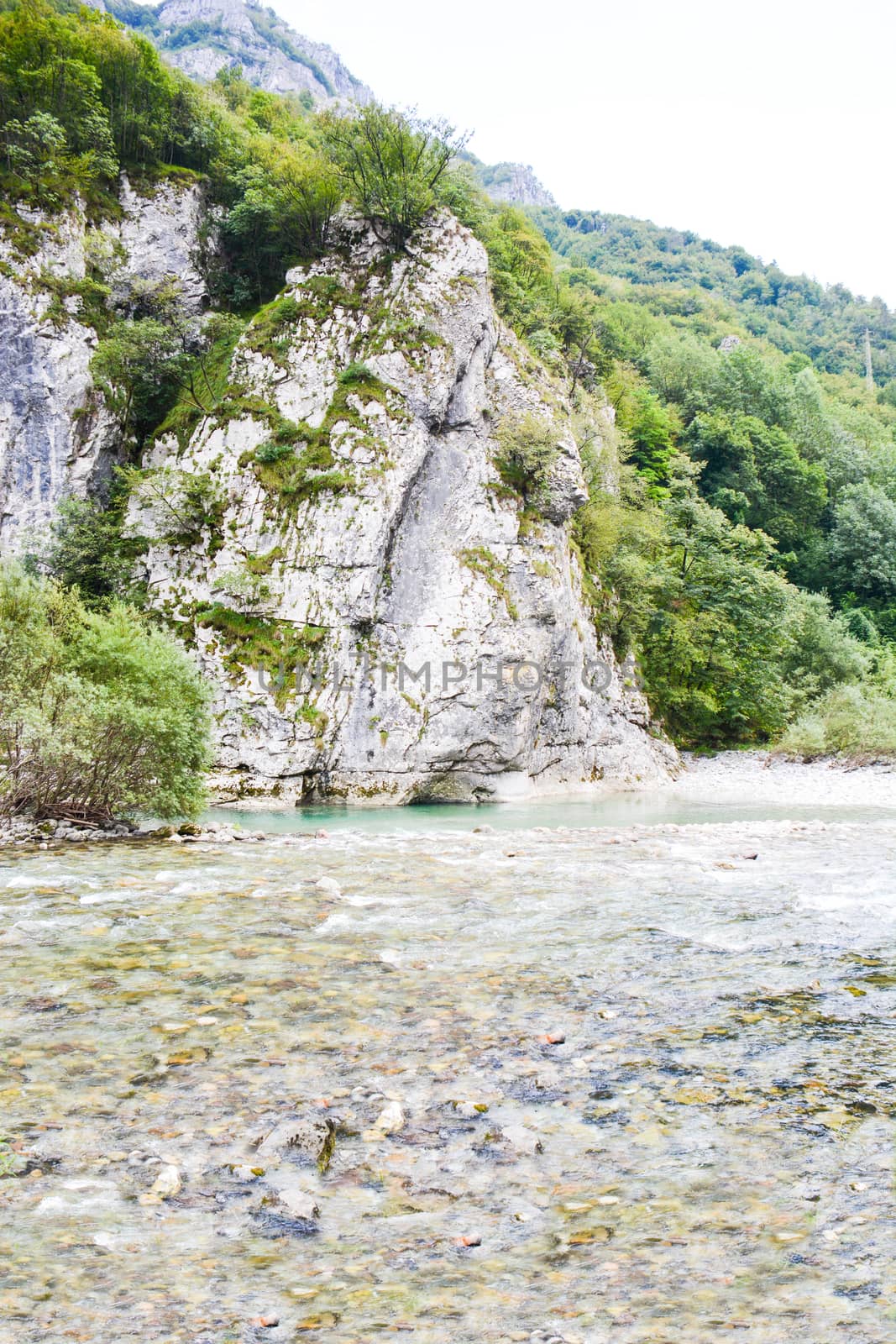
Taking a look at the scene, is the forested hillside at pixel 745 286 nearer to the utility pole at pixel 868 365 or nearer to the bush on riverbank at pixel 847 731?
the utility pole at pixel 868 365

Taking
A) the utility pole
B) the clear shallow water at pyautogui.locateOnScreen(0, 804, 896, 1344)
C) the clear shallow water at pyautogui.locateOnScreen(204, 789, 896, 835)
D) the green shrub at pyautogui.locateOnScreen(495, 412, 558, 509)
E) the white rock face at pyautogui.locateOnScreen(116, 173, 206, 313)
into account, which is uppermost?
the utility pole

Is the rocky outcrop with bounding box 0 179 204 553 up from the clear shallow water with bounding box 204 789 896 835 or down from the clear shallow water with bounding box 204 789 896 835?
up

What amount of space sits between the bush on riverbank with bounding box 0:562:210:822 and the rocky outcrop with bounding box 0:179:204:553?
1391 cm

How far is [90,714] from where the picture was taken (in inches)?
614

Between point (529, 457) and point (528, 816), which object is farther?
point (529, 457)

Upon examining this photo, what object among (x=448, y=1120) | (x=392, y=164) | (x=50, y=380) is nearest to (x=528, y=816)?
(x=448, y=1120)

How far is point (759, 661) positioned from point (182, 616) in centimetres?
2944

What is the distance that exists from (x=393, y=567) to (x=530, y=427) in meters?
9.17

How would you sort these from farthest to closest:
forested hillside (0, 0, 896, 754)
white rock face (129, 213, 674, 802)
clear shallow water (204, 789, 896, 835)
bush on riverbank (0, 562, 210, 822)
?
1. forested hillside (0, 0, 896, 754)
2. white rock face (129, 213, 674, 802)
3. clear shallow water (204, 789, 896, 835)
4. bush on riverbank (0, 562, 210, 822)

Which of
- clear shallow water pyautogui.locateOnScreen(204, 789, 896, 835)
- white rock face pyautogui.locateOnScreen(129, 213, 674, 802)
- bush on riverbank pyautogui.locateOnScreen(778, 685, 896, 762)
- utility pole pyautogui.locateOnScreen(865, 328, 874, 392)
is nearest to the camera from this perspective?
clear shallow water pyautogui.locateOnScreen(204, 789, 896, 835)

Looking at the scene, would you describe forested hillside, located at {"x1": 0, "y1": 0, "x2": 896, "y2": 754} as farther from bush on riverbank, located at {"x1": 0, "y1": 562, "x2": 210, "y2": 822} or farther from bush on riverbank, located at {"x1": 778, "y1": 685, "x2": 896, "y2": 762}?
bush on riverbank, located at {"x1": 0, "y1": 562, "x2": 210, "y2": 822}

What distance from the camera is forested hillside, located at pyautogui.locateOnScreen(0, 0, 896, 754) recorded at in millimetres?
34969

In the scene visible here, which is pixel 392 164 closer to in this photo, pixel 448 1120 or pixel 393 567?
pixel 393 567

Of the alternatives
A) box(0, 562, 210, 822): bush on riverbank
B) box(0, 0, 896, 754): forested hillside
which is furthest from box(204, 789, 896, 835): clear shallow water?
box(0, 0, 896, 754): forested hillside
